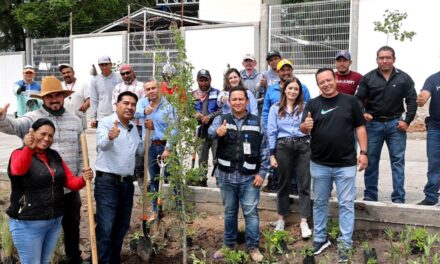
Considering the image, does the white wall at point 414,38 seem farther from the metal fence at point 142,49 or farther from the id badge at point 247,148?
the id badge at point 247,148

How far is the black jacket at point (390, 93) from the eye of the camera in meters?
5.09

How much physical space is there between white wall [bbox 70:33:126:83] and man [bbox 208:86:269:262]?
10.9 m

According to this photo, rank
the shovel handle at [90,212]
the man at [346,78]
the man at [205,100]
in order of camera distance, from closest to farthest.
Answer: the shovel handle at [90,212] → the man at [346,78] → the man at [205,100]

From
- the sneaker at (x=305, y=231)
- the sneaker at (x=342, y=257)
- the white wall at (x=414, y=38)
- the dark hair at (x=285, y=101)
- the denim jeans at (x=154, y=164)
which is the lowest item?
the sneaker at (x=342, y=257)

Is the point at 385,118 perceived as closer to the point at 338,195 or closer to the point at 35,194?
the point at 338,195

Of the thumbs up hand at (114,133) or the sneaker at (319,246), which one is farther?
the sneaker at (319,246)

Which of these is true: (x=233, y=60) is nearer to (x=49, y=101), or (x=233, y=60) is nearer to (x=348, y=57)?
(x=348, y=57)

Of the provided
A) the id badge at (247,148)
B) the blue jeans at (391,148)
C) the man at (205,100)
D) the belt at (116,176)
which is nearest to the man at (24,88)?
the man at (205,100)

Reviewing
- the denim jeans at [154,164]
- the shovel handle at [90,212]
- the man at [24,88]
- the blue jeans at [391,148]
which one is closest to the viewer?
the shovel handle at [90,212]

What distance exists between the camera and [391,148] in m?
5.21

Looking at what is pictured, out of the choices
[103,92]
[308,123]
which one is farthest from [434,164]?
[103,92]

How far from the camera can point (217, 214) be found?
19.2 ft

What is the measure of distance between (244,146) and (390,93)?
71.3 inches

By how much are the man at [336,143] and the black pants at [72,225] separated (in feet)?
7.67
